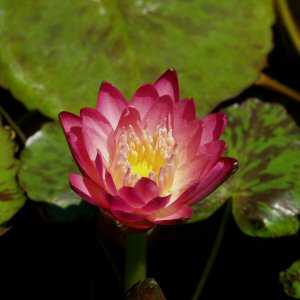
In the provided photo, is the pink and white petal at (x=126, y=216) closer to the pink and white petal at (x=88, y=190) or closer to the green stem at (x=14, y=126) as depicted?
the pink and white petal at (x=88, y=190)

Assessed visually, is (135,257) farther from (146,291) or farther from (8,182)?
(8,182)

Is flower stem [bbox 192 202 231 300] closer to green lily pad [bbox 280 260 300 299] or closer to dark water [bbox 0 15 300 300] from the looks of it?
dark water [bbox 0 15 300 300]

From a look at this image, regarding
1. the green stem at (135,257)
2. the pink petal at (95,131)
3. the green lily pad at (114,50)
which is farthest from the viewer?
the green lily pad at (114,50)

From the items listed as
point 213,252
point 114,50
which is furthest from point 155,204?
point 114,50

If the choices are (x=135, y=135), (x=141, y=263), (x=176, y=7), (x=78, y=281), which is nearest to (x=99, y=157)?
(x=135, y=135)

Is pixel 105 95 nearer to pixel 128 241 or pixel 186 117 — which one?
pixel 186 117

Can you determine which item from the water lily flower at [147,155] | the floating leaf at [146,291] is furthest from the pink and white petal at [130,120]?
the floating leaf at [146,291]

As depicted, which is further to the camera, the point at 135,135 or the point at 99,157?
the point at 135,135
